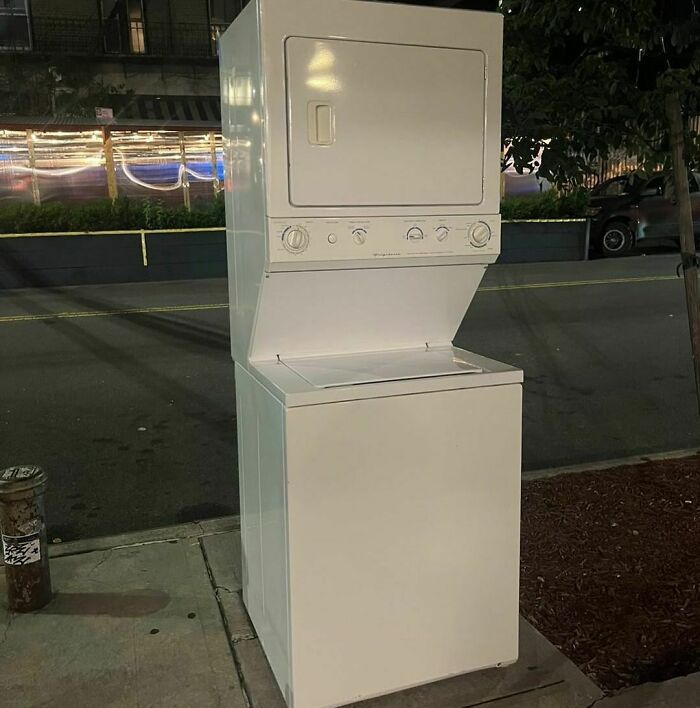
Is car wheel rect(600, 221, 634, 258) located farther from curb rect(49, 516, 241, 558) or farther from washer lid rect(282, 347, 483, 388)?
washer lid rect(282, 347, 483, 388)

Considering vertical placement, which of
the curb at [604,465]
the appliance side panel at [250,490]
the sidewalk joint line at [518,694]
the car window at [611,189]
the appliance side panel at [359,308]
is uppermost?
the car window at [611,189]

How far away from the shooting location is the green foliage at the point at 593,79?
354 cm

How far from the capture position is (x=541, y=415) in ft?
20.2

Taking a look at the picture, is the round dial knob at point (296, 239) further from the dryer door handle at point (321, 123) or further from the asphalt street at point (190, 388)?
the asphalt street at point (190, 388)

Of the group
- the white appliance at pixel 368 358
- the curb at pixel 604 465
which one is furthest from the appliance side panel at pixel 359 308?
the curb at pixel 604 465

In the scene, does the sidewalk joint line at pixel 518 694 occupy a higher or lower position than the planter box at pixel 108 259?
lower

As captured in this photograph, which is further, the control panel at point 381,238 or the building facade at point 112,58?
the building facade at point 112,58

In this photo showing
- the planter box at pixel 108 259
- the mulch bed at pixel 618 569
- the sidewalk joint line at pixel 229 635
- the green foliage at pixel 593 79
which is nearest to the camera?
the sidewalk joint line at pixel 229 635

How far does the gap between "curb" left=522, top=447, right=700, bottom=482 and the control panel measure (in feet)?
7.48

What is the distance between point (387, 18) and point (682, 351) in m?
6.92

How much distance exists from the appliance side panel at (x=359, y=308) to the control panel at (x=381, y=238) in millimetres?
99

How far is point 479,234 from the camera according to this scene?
263cm

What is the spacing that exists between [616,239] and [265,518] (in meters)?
15.5

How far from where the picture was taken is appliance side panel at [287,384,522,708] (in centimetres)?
241
